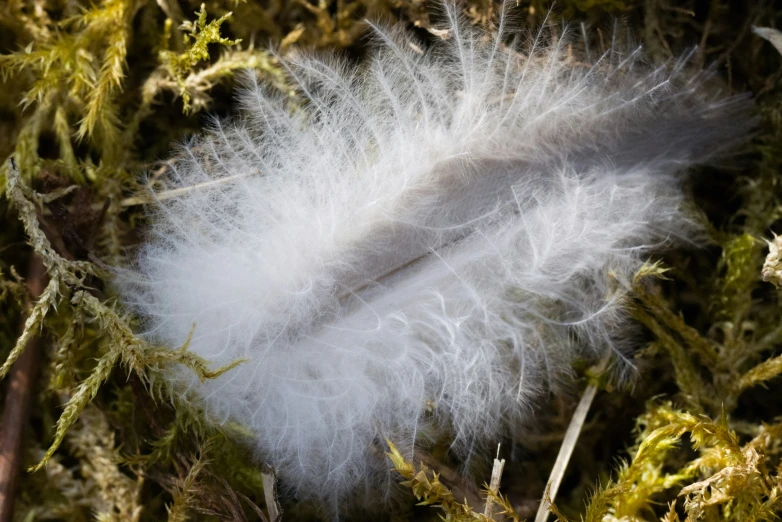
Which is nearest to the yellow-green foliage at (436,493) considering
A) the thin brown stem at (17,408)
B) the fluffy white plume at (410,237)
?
the fluffy white plume at (410,237)

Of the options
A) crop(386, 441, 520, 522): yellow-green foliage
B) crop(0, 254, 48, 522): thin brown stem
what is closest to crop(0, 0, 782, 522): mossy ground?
crop(0, 254, 48, 522): thin brown stem

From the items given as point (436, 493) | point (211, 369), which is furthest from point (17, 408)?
point (436, 493)

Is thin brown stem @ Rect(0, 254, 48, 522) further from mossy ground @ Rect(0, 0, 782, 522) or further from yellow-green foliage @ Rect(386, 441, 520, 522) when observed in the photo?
yellow-green foliage @ Rect(386, 441, 520, 522)

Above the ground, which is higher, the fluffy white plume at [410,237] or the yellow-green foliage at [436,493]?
the fluffy white plume at [410,237]

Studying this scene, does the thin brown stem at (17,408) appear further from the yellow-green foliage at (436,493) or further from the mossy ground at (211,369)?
the yellow-green foliage at (436,493)

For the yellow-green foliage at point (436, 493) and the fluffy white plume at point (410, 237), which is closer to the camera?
the yellow-green foliage at point (436, 493)

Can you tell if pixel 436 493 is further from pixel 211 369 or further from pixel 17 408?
pixel 17 408

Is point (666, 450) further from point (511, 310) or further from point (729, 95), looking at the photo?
point (729, 95)
